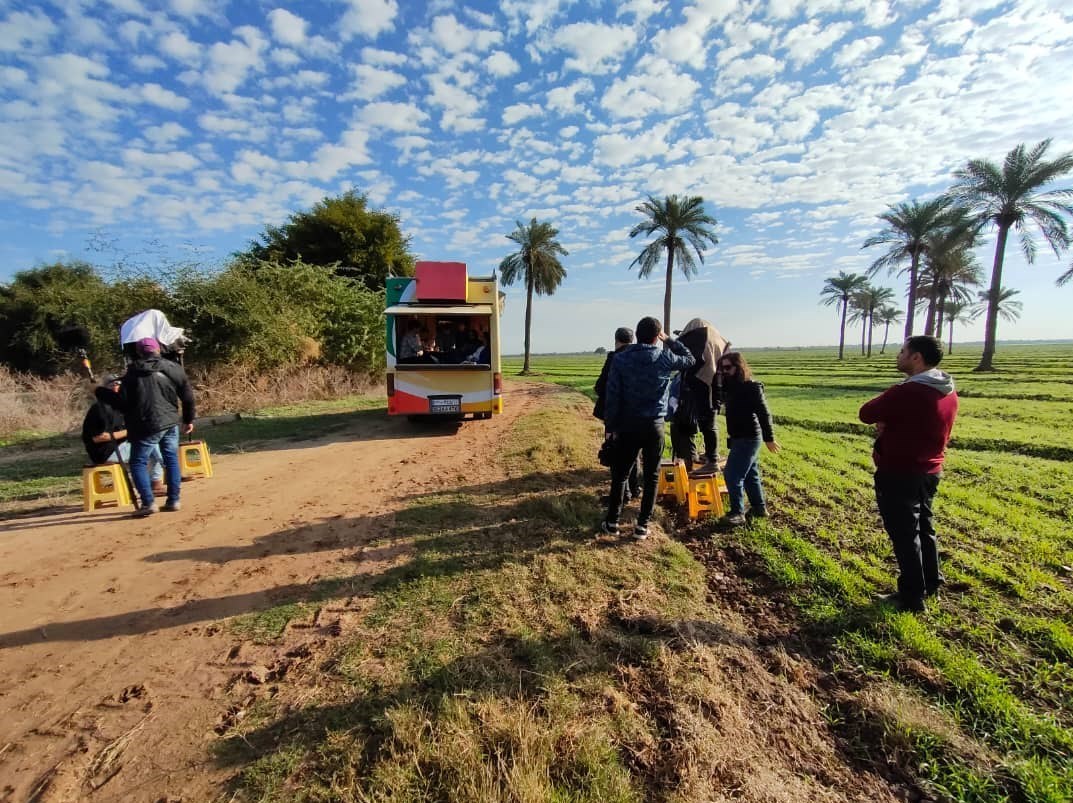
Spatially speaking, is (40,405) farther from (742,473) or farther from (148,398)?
(742,473)

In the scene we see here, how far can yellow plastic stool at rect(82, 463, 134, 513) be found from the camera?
17.5ft

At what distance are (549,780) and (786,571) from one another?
2.80m

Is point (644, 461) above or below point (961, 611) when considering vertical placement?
above

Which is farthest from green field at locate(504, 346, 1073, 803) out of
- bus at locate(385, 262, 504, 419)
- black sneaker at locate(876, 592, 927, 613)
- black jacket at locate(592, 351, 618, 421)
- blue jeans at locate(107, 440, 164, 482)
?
blue jeans at locate(107, 440, 164, 482)

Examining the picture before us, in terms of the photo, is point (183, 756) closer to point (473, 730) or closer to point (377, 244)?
point (473, 730)

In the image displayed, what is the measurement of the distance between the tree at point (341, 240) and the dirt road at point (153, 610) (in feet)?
63.0

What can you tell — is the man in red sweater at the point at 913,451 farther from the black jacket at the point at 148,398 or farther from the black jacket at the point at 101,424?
the black jacket at the point at 101,424

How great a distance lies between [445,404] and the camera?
10.4 metres

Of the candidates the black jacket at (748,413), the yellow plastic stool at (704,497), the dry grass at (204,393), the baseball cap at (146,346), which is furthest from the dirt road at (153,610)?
the dry grass at (204,393)

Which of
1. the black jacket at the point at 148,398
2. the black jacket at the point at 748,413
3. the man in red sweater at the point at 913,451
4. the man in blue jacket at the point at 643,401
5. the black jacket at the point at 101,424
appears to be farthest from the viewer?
the black jacket at the point at 101,424

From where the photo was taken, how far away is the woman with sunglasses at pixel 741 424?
4.82 metres

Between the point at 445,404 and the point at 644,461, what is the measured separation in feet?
21.1

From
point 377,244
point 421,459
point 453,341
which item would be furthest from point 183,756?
point 377,244

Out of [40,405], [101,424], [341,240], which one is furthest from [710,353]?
[341,240]
